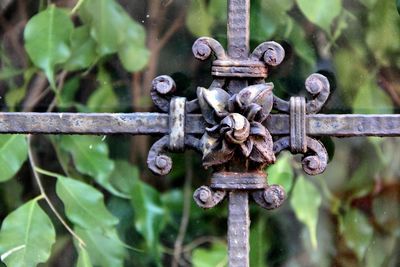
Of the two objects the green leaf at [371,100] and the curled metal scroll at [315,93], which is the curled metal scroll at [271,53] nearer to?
the curled metal scroll at [315,93]

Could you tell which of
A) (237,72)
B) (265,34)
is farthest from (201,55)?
(265,34)

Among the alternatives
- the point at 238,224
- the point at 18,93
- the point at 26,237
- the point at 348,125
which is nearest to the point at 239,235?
the point at 238,224

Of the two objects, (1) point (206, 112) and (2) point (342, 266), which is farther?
(2) point (342, 266)

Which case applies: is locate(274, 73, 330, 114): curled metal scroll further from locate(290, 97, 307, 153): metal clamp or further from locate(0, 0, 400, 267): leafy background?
locate(0, 0, 400, 267): leafy background

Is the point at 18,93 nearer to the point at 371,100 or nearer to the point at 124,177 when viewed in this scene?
the point at 124,177

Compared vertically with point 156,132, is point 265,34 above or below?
above

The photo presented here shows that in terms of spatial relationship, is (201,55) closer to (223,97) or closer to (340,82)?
(223,97)

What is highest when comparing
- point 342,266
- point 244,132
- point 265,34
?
point 265,34
